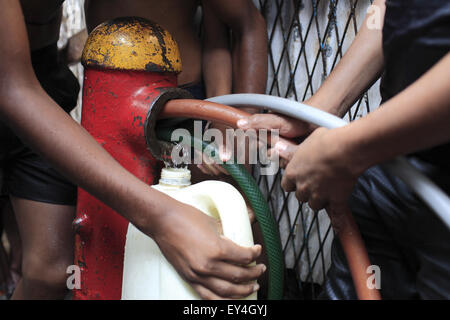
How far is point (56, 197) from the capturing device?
1.10 metres

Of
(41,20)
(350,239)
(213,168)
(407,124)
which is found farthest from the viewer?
(41,20)

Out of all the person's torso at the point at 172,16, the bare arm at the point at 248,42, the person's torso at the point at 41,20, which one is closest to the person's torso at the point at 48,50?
the person's torso at the point at 41,20

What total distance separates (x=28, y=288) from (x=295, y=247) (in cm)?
86

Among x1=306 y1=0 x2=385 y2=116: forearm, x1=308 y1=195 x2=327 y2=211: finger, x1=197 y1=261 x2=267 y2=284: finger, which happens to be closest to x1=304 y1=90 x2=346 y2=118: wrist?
x1=306 y1=0 x2=385 y2=116: forearm

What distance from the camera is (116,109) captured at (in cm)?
73

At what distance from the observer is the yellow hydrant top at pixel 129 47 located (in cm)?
71

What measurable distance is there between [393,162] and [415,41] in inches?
6.5

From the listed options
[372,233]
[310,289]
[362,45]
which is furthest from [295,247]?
[362,45]

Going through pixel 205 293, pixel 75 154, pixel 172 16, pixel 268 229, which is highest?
pixel 172 16

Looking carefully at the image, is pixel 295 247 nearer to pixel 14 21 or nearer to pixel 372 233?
pixel 372 233

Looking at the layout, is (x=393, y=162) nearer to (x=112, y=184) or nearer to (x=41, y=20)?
(x=112, y=184)

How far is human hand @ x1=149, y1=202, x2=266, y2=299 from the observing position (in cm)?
59

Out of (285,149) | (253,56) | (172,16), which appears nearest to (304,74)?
(253,56)

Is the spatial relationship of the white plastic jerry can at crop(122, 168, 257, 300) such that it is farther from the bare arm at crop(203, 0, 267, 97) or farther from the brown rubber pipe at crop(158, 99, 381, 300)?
the bare arm at crop(203, 0, 267, 97)
